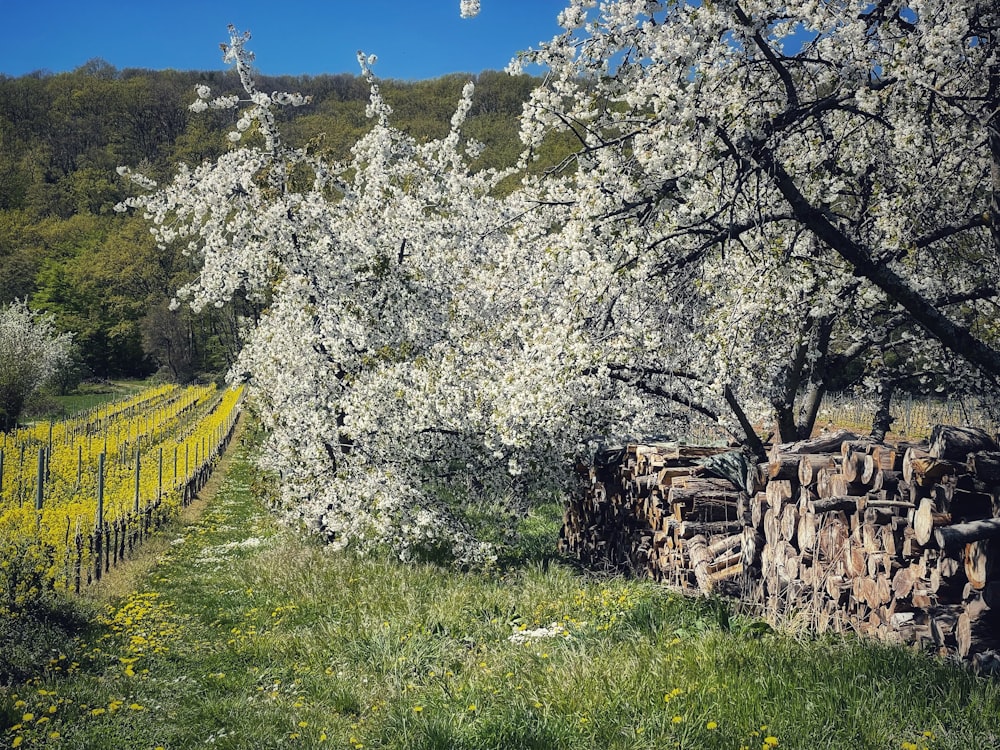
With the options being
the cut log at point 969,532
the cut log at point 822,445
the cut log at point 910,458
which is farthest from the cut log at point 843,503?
the cut log at point 969,532

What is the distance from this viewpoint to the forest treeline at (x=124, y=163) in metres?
69.8

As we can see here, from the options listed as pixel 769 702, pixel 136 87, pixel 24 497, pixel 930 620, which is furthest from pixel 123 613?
pixel 136 87

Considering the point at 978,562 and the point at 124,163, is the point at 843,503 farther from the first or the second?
the point at 124,163

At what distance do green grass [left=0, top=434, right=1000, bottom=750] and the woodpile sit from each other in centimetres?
52

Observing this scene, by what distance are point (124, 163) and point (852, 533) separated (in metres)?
130

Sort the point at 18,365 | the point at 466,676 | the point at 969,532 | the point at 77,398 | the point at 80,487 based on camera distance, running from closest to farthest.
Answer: the point at 969,532
the point at 466,676
the point at 80,487
the point at 18,365
the point at 77,398

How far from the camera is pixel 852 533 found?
18.3 feet

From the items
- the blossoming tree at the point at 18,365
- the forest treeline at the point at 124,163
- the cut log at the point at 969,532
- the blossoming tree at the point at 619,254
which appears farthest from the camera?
the forest treeline at the point at 124,163

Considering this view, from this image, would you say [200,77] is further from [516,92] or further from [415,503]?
[415,503]

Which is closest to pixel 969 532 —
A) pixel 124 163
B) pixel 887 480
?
pixel 887 480

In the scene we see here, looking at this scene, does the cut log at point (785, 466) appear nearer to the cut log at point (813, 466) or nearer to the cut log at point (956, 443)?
the cut log at point (813, 466)

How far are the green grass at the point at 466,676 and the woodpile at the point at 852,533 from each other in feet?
1.70

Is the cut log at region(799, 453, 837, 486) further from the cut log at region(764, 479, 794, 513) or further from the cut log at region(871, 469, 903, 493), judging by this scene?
the cut log at region(871, 469, 903, 493)

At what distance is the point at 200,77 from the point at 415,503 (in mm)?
171026
